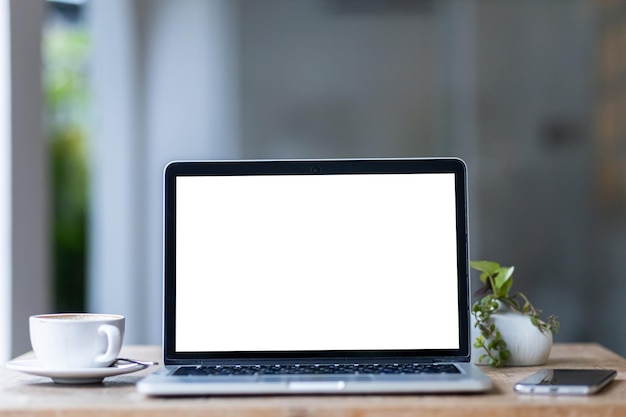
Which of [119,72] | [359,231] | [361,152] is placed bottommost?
[359,231]

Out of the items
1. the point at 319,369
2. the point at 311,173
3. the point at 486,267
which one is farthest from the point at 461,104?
the point at 319,369

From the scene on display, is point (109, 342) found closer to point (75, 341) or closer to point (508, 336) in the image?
point (75, 341)

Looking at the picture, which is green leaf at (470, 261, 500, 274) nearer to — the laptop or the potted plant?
the potted plant

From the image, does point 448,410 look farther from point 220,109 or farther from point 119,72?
point 119,72

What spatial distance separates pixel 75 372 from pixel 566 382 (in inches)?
19.0

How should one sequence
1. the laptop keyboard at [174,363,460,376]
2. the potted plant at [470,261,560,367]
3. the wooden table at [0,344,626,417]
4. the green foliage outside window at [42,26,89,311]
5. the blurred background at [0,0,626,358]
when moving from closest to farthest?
1. the wooden table at [0,344,626,417]
2. the laptop keyboard at [174,363,460,376]
3. the potted plant at [470,261,560,367]
4. the blurred background at [0,0,626,358]
5. the green foliage outside window at [42,26,89,311]

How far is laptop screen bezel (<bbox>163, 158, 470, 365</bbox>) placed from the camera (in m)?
0.90

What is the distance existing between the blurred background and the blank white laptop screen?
1.90 meters

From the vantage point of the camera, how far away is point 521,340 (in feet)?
3.35

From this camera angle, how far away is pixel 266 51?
3.04 meters

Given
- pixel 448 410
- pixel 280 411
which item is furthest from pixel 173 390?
pixel 448 410

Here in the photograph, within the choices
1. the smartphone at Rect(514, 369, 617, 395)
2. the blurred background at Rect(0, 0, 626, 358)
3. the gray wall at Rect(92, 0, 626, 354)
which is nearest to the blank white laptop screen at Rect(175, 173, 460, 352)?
the smartphone at Rect(514, 369, 617, 395)

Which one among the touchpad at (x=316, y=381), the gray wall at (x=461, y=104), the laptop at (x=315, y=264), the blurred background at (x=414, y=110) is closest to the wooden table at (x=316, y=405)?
the touchpad at (x=316, y=381)

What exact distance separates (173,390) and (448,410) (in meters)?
0.25
